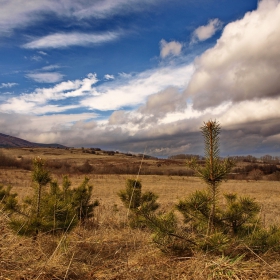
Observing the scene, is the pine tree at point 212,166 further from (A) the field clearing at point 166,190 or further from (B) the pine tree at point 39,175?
(A) the field clearing at point 166,190

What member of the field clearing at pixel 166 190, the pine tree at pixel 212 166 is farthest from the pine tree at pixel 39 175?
the field clearing at pixel 166 190

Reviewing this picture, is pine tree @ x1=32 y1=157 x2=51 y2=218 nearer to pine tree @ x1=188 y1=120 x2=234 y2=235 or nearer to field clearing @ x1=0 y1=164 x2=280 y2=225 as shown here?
pine tree @ x1=188 y1=120 x2=234 y2=235

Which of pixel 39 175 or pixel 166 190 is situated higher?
pixel 39 175

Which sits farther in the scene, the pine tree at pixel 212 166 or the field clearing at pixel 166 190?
the field clearing at pixel 166 190

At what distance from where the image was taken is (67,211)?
13.4 ft

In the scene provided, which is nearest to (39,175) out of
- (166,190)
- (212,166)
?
(212,166)

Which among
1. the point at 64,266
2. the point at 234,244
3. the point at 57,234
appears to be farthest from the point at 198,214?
the point at 57,234

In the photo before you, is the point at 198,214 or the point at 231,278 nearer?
the point at 231,278

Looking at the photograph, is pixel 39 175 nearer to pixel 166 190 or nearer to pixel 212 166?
pixel 212 166

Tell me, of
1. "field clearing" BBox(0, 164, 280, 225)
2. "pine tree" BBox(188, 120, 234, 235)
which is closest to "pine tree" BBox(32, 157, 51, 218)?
"pine tree" BBox(188, 120, 234, 235)

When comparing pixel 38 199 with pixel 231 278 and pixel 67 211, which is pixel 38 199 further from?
A: pixel 231 278

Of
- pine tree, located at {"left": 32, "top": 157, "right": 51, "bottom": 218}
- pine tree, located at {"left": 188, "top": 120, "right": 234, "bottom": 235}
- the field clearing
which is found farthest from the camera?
the field clearing

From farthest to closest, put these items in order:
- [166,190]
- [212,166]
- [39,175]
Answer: [166,190] → [39,175] → [212,166]

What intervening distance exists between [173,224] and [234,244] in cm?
82
